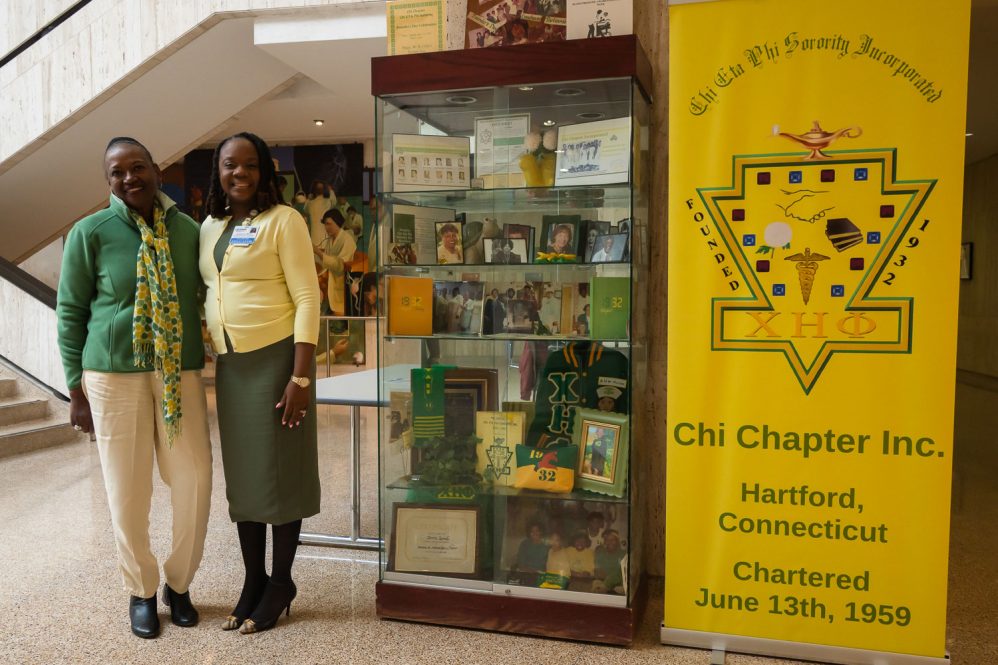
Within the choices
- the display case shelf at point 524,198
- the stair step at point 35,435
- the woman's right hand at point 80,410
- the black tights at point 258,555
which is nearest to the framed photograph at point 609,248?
the display case shelf at point 524,198

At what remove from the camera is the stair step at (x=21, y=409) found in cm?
607

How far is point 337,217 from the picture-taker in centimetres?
1011

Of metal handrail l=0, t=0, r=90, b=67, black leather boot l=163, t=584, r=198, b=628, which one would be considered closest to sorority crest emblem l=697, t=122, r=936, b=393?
black leather boot l=163, t=584, r=198, b=628

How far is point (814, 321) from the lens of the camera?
2449 millimetres

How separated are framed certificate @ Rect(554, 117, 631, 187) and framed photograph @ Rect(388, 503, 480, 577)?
1.27m

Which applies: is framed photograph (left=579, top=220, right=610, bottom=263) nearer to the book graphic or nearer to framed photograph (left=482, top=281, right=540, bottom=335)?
framed photograph (left=482, top=281, right=540, bottom=335)

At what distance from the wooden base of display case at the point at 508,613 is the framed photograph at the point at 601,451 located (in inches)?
16.5

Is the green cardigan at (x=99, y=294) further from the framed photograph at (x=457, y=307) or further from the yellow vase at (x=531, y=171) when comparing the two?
the yellow vase at (x=531, y=171)

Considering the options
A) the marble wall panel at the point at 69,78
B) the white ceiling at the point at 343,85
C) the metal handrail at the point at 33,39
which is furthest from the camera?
the metal handrail at the point at 33,39

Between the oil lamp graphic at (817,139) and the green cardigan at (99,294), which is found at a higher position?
the oil lamp graphic at (817,139)

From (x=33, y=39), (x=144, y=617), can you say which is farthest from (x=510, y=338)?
(x=33, y=39)

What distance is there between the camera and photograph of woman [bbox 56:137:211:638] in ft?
8.35

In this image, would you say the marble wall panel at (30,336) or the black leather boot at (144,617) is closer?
the black leather boot at (144,617)

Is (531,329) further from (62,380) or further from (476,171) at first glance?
(62,380)
